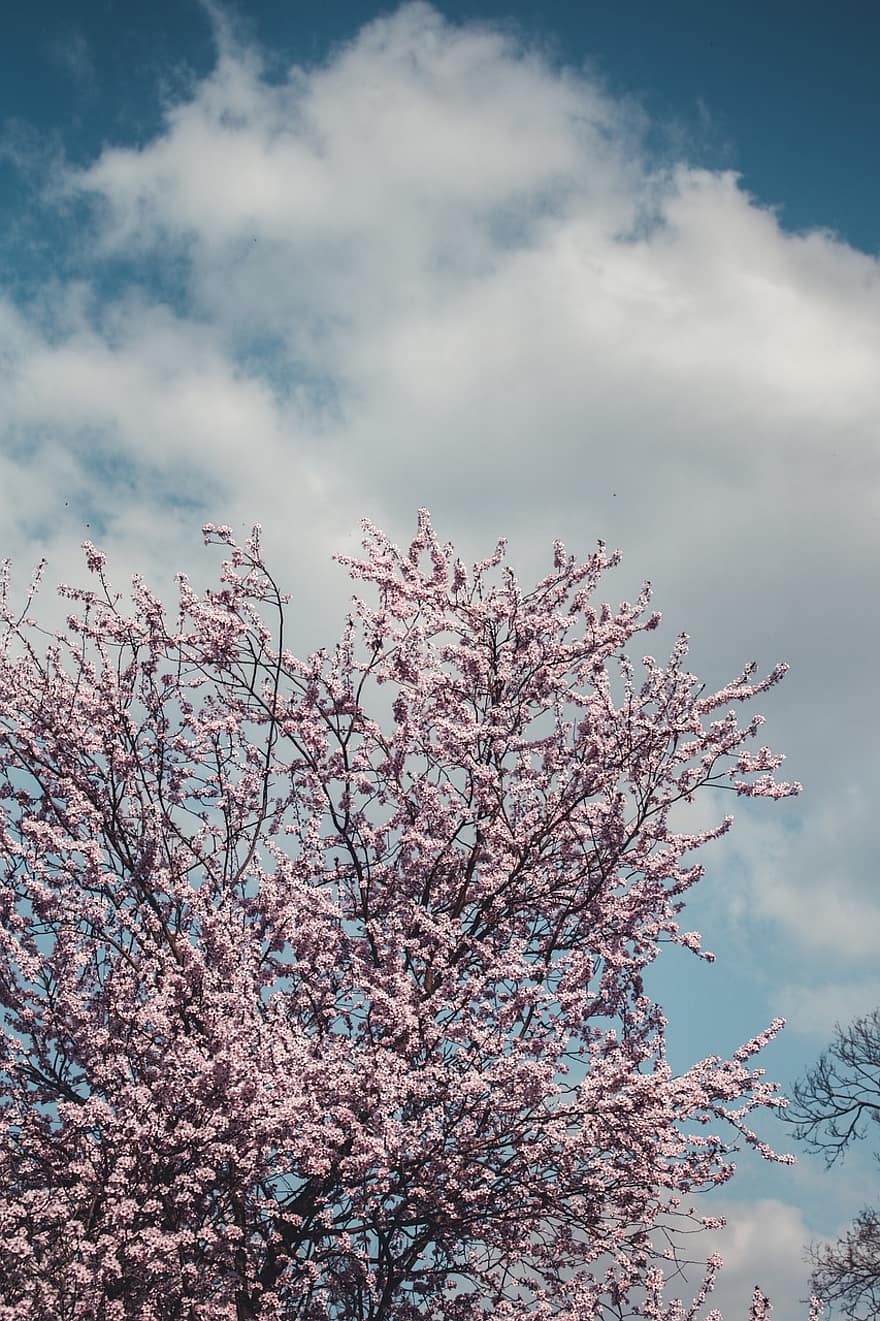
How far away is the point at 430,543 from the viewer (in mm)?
13664

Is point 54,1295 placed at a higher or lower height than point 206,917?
lower

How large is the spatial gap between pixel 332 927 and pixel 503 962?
174 centimetres

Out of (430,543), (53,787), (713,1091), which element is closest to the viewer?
(713,1091)

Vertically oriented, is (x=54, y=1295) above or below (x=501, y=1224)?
below

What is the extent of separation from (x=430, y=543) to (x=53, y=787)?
502cm

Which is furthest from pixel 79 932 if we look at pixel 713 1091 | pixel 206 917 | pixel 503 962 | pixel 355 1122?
pixel 713 1091

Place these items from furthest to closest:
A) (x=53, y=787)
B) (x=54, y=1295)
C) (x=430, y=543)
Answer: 1. (x=430, y=543)
2. (x=53, y=787)
3. (x=54, y=1295)

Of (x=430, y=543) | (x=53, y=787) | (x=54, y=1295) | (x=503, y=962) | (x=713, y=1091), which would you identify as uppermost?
(x=430, y=543)

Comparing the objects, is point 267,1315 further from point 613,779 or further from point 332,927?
point 613,779

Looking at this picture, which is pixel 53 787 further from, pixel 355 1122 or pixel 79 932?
pixel 355 1122

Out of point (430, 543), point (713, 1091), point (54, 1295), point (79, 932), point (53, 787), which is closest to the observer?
point (54, 1295)

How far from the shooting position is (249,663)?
12570mm

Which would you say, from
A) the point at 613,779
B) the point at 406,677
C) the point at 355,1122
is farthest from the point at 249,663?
the point at 355,1122

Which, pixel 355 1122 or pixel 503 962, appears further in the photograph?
pixel 503 962
